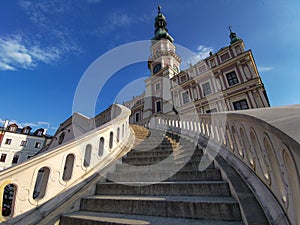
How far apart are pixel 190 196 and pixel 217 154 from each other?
1124 millimetres

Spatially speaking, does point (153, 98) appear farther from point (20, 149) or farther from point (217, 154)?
point (20, 149)

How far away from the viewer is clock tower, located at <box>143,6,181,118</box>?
1891 cm

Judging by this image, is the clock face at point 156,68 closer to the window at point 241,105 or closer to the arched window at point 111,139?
the window at point 241,105

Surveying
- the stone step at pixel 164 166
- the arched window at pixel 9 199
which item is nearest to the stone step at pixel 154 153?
the stone step at pixel 164 166

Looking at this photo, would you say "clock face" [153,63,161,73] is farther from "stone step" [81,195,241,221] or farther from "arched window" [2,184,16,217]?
"stone step" [81,195,241,221]

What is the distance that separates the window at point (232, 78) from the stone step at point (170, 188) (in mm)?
13849

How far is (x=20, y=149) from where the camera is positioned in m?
24.5

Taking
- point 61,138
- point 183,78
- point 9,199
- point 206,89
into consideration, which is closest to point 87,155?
point 9,199

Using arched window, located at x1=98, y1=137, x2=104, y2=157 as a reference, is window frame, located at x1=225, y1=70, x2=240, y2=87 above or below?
above

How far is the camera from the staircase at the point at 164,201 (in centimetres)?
149

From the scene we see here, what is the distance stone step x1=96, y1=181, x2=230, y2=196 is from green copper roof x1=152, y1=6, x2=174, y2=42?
28.1 m

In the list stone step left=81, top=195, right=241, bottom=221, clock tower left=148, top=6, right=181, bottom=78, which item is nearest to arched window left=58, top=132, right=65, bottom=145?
stone step left=81, top=195, right=241, bottom=221

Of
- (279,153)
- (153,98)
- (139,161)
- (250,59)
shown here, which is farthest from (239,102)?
(279,153)

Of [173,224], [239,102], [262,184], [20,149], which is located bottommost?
[173,224]
